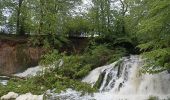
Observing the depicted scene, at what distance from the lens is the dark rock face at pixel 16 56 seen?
3055 cm

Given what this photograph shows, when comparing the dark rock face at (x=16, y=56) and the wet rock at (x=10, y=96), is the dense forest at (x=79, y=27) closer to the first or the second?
the dark rock face at (x=16, y=56)

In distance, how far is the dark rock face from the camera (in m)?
30.5

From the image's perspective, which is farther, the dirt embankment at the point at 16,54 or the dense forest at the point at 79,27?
the dirt embankment at the point at 16,54

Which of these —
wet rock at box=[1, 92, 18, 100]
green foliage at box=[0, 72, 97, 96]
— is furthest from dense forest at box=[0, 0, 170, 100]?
wet rock at box=[1, 92, 18, 100]

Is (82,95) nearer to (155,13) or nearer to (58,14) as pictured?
(155,13)

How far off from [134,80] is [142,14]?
4008 millimetres

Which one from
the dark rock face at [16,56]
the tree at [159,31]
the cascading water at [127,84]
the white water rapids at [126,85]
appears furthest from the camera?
the dark rock face at [16,56]

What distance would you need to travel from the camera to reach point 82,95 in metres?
19.1

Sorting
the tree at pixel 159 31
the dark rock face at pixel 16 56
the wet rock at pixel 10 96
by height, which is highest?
the tree at pixel 159 31

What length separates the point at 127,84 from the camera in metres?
20.5

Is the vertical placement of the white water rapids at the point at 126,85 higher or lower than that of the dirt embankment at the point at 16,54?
lower

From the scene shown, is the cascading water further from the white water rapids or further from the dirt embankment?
the dirt embankment

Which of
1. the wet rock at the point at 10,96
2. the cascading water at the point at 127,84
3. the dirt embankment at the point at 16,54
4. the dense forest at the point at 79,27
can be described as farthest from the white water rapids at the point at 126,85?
the dirt embankment at the point at 16,54

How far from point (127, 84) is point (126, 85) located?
10cm
